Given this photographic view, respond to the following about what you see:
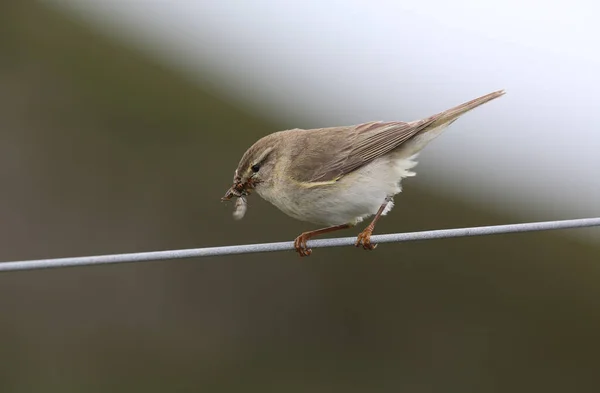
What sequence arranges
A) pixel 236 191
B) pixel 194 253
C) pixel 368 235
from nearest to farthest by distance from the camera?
pixel 194 253, pixel 368 235, pixel 236 191

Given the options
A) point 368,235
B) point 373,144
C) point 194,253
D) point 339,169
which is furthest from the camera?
point 373,144

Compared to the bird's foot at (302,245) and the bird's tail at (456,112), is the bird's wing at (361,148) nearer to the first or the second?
the bird's tail at (456,112)

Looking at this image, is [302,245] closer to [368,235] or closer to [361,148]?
[368,235]

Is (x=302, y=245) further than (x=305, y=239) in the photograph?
No

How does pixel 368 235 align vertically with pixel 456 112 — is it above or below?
below

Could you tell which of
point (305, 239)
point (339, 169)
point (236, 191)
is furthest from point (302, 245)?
point (236, 191)

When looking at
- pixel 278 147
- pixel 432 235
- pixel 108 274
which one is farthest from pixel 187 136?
pixel 432 235

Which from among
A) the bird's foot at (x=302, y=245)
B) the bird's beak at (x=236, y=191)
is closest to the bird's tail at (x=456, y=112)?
the bird's foot at (x=302, y=245)
